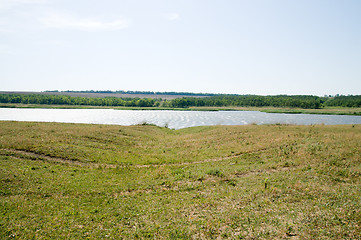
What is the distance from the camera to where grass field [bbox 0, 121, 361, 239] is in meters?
13.0

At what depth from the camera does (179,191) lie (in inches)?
784

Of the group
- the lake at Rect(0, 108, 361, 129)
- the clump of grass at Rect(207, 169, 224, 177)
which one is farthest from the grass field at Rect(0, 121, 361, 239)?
the lake at Rect(0, 108, 361, 129)

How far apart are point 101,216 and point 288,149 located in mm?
26111

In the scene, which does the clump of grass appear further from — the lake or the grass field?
the lake

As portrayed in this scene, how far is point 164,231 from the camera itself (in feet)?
43.5

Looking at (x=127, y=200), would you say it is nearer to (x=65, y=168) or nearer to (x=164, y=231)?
(x=164, y=231)

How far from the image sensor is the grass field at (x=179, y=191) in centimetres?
1302

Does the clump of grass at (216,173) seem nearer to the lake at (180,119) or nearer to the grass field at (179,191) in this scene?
the grass field at (179,191)

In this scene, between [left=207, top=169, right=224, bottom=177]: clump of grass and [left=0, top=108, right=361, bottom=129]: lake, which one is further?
[left=0, top=108, right=361, bottom=129]: lake

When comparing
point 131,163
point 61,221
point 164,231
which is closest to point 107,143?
point 131,163

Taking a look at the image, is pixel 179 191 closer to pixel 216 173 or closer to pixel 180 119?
pixel 216 173

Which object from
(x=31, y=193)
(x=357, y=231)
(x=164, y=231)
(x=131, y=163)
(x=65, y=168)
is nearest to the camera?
(x=357, y=231)

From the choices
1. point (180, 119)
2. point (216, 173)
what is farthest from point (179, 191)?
point (180, 119)

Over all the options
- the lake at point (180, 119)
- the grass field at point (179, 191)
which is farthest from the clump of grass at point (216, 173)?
the lake at point (180, 119)
